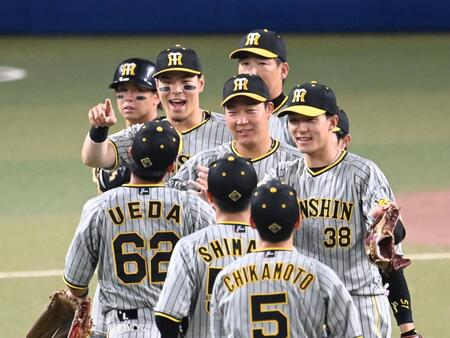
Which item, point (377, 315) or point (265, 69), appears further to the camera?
point (265, 69)

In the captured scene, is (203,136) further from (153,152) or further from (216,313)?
(216,313)

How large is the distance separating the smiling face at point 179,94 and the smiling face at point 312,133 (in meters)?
1.11

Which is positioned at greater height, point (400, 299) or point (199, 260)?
point (400, 299)

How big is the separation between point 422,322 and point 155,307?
3.48 meters

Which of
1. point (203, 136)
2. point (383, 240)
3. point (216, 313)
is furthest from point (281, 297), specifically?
point (203, 136)

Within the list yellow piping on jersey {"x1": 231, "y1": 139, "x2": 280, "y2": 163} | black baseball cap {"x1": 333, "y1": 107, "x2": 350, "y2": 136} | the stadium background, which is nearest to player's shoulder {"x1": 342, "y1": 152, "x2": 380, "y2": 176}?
black baseball cap {"x1": 333, "y1": 107, "x2": 350, "y2": 136}

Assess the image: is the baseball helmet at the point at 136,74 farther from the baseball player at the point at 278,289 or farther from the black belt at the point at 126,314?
the baseball player at the point at 278,289

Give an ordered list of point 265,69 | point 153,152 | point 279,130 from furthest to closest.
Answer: point 265,69 → point 279,130 → point 153,152

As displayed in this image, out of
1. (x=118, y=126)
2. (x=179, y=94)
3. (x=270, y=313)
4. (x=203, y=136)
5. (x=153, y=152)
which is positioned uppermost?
(x=118, y=126)

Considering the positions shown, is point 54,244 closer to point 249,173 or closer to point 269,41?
point 269,41

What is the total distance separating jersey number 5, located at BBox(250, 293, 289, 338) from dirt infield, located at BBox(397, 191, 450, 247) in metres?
5.62

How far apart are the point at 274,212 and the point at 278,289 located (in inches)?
13.5

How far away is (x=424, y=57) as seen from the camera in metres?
19.0

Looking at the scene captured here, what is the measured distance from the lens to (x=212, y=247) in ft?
19.8
